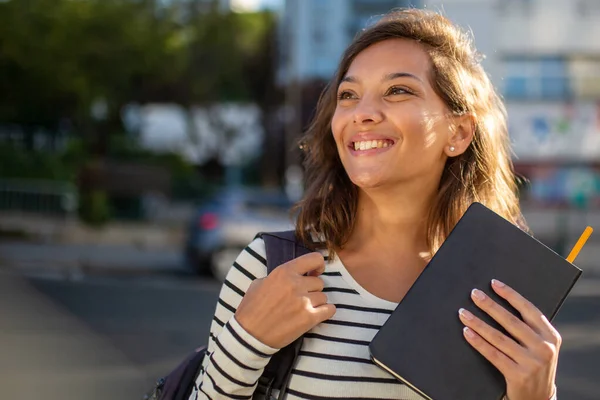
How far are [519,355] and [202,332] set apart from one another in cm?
671

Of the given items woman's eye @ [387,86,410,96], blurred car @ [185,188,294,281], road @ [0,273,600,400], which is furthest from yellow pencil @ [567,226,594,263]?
blurred car @ [185,188,294,281]

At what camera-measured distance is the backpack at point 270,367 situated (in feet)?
5.71

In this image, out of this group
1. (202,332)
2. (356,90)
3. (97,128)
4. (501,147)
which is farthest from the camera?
(97,128)

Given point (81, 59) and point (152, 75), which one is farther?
point (152, 75)

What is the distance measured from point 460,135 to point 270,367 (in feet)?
2.40

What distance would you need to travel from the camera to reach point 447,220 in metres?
1.98

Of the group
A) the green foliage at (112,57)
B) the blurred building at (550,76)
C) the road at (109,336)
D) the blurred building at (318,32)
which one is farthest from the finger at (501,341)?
the blurred building at (318,32)

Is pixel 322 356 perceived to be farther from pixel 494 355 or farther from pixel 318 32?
pixel 318 32

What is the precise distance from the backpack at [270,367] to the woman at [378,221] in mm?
Result: 25

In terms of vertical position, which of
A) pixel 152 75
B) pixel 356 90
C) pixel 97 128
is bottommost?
pixel 97 128

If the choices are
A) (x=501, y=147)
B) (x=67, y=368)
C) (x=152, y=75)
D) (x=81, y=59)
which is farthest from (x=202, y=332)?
(x=152, y=75)

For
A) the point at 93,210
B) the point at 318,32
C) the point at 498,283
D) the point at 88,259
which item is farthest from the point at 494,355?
the point at 318,32

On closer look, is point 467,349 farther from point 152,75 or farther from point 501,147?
point 152,75

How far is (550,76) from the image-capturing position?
86.5 ft
